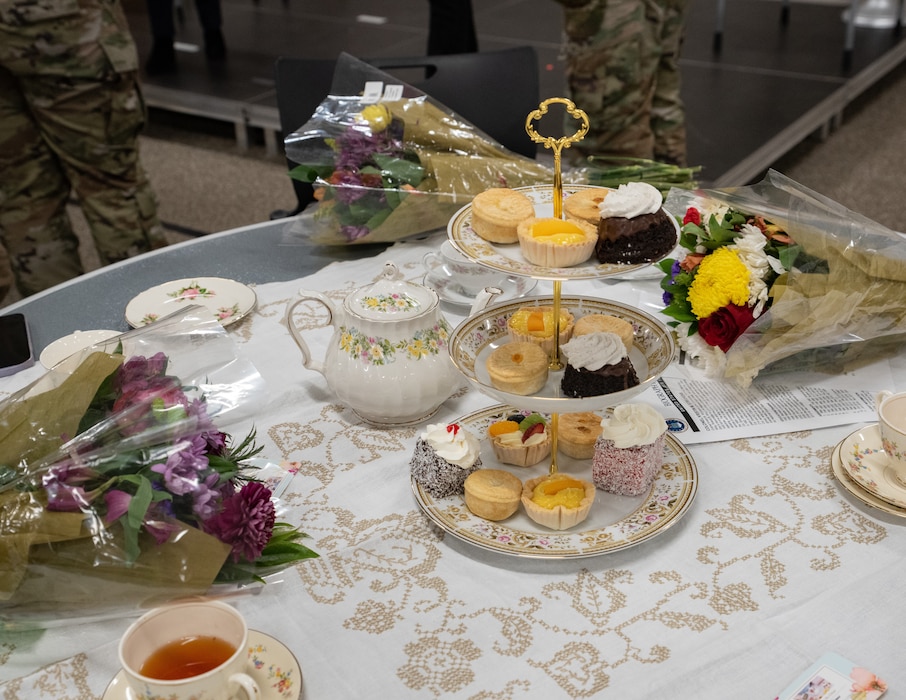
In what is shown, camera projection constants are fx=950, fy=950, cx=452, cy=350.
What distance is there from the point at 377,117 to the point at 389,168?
0.30 feet

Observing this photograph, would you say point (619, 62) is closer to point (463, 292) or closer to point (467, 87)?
point (467, 87)

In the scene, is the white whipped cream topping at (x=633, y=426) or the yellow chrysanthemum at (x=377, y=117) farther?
the yellow chrysanthemum at (x=377, y=117)

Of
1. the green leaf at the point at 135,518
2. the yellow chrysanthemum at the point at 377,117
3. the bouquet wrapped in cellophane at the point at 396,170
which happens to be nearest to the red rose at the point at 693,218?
the bouquet wrapped in cellophane at the point at 396,170

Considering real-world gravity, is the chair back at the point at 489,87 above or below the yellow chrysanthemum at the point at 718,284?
above

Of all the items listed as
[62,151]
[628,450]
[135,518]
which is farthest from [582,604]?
[62,151]

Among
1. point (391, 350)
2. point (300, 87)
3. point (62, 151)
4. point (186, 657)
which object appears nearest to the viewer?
point (186, 657)

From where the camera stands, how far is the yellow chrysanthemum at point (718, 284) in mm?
1122

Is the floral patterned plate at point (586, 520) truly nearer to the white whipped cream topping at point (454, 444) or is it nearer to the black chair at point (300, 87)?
the white whipped cream topping at point (454, 444)

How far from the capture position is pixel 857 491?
0.96 metres

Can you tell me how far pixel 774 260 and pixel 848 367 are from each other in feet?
0.58

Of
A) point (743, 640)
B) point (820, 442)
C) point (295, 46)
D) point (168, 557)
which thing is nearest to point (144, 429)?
point (168, 557)

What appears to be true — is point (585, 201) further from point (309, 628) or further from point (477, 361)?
point (309, 628)

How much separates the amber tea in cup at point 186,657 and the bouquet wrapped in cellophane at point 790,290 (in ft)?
2.24

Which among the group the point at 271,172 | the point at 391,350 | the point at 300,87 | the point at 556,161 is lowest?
the point at 271,172
